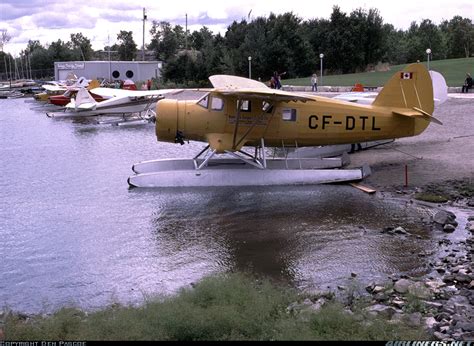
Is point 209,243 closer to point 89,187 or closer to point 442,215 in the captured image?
point 442,215

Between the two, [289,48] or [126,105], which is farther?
[289,48]

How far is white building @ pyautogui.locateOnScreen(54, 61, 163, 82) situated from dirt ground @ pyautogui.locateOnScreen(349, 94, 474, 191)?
5591 centimetres

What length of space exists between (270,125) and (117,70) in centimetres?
6367

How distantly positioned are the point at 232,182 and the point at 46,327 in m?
9.71

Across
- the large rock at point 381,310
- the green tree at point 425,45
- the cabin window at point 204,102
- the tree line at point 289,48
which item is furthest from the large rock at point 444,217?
the green tree at point 425,45

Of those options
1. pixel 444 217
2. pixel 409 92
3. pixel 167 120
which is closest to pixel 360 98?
pixel 409 92

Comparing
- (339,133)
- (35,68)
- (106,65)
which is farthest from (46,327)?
(35,68)

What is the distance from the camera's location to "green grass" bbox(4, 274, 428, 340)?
19.0ft

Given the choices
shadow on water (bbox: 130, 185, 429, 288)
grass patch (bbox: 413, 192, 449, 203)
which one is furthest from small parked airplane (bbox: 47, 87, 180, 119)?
grass patch (bbox: 413, 192, 449, 203)

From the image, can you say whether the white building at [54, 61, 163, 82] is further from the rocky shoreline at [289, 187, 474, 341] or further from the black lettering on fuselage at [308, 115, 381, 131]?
the rocky shoreline at [289, 187, 474, 341]

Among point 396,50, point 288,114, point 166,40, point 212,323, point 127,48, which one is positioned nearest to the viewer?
point 212,323

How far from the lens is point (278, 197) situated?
14.6 m

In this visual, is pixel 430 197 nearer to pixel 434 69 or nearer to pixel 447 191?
pixel 447 191

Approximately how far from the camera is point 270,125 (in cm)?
1608
